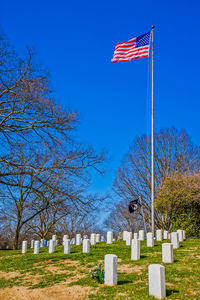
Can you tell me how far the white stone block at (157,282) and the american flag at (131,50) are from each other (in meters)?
12.5

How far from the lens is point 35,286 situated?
690 cm

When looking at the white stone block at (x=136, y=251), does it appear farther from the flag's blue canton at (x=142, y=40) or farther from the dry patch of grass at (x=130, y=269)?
the flag's blue canton at (x=142, y=40)

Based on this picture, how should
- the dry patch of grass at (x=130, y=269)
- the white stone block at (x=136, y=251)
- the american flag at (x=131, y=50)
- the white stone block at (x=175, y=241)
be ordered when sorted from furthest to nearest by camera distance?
the american flag at (x=131, y=50) < the white stone block at (x=175, y=241) < the white stone block at (x=136, y=251) < the dry patch of grass at (x=130, y=269)

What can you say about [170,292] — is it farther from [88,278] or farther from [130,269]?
[88,278]

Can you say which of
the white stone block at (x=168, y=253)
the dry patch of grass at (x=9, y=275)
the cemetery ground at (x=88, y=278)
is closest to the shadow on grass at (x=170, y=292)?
the cemetery ground at (x=88, y=278)

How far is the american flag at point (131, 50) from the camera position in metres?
15.1

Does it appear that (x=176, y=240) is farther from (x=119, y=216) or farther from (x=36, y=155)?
(x=119, y=216)

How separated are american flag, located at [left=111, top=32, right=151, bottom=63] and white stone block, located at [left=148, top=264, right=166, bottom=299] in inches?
491

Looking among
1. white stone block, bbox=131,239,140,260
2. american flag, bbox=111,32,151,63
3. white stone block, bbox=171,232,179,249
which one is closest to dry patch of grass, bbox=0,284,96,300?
white stone block, bbox=131,239,140,260

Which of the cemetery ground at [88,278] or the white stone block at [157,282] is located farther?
the cemetery ground at [88,278]

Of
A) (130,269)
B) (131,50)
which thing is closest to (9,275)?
(130,269)

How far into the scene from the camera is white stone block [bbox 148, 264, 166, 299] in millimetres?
5223

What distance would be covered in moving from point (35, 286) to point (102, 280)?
188 centimetres

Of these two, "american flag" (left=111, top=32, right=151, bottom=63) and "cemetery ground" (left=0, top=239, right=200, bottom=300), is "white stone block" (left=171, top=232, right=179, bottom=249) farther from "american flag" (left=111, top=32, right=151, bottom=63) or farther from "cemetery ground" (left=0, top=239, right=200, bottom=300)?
"american flag" (left=111, top=32, right=151, bottom=63)
